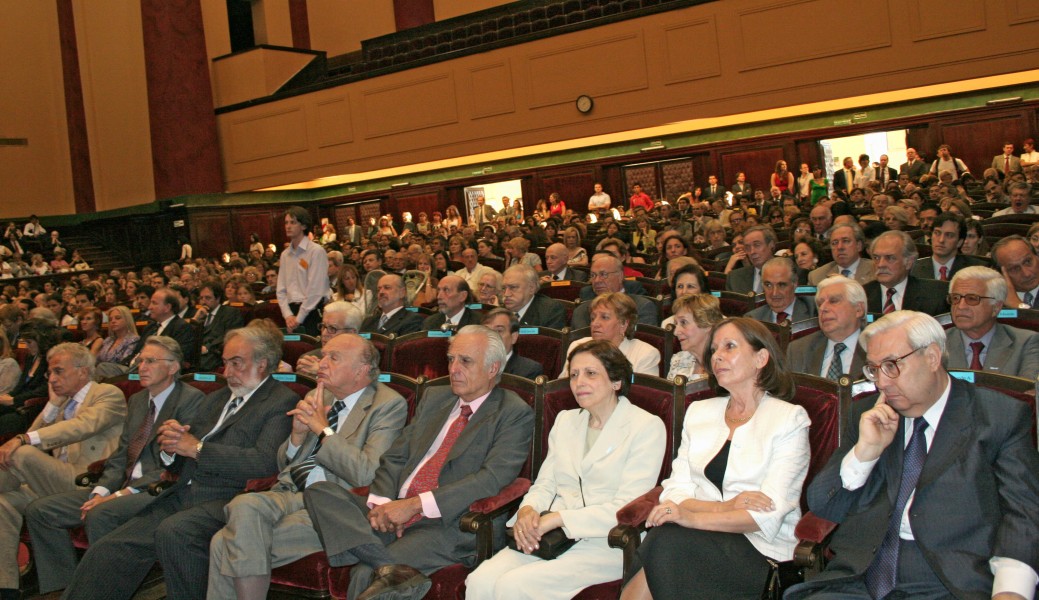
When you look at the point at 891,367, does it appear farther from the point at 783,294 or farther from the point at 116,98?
the point at 116,98

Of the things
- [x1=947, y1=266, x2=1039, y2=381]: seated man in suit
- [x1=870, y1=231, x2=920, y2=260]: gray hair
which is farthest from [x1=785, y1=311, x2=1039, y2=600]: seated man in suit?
[x1=870, y1=231, x2=920, y2=260]: gray hair

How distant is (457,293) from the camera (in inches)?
204

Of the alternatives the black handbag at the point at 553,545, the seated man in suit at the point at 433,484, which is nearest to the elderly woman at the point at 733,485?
the black handbag at the point at 553,545

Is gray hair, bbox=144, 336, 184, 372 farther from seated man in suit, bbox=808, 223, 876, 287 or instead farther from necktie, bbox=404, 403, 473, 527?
seated man in suit, bbox=808, 223, 876, 287

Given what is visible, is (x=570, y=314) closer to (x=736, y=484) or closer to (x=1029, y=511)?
(x=736, y=484)

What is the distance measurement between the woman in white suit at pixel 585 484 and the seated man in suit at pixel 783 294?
1.67m

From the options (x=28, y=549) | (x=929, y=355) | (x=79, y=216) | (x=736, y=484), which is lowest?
(x=28, y=549)

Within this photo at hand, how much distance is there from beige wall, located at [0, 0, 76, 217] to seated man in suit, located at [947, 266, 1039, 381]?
1950 centimetres

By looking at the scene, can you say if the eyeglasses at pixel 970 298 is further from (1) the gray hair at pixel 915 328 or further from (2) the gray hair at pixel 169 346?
(2) the gray hair at pixel 169 346

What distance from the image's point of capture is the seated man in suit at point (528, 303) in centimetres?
504

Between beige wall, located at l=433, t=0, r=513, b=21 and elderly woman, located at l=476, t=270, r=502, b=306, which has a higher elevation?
beige wall, located at l=433, t=0, r=513, b=21

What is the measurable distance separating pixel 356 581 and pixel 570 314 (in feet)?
9.04

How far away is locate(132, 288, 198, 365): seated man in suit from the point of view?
231 inches

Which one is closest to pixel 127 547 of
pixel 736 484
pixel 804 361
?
pixel 736 484
